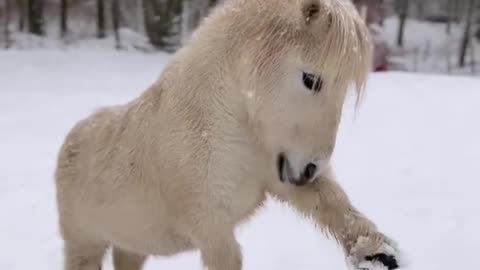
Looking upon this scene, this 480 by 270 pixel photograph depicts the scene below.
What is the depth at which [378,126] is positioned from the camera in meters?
7.49

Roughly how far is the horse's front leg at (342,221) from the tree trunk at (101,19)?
45.6 ft

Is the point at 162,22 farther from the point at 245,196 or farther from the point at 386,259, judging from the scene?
the point at 386,259

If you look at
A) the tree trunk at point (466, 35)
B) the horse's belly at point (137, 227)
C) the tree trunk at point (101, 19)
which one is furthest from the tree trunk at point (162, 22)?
the horse's belly at point (137, 227)

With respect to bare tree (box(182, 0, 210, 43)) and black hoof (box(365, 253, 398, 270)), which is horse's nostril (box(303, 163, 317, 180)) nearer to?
black hoof (box(365, 253, 398, 270))

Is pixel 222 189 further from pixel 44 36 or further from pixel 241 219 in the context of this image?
pixel 44 36

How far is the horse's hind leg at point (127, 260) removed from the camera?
332 centimetres

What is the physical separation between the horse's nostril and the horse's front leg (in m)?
0.10

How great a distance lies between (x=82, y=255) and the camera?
10.4 ft


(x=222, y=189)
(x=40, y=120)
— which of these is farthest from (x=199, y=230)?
(x=40, y=120)

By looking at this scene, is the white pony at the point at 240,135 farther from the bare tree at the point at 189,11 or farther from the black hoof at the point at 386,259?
the bare tree at the point at 189,11

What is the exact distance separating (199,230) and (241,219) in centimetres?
19

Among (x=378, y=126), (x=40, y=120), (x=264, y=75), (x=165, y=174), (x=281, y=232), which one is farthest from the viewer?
(x=40, y=120)

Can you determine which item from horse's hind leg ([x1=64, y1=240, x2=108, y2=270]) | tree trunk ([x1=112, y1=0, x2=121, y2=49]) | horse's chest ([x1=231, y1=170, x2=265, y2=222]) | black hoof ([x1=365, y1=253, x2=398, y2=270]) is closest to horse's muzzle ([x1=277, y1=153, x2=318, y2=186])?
horse's chest ([x1=231, y1=170, x2=265, y2=222])

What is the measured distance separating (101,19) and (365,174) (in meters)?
11.1
